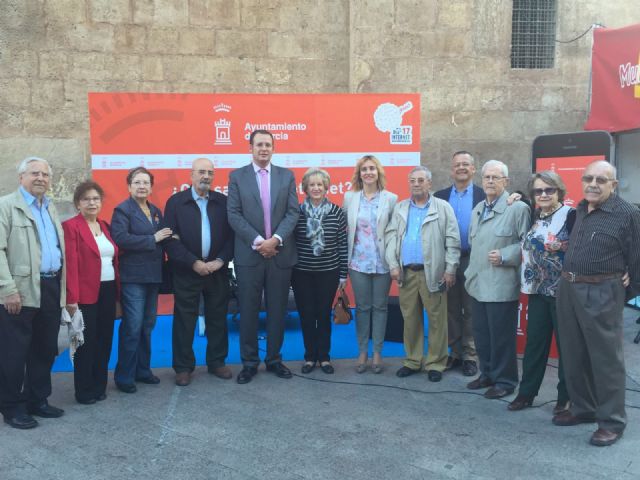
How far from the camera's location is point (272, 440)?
3504 millimetres

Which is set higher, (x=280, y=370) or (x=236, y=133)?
(x=236, y=133)

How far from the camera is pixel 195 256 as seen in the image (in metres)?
4.53

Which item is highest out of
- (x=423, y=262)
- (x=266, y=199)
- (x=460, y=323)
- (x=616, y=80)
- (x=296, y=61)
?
(x=296, y=61)

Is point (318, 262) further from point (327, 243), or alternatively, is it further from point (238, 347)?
point (238, 347)

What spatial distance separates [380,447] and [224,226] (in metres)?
2.15

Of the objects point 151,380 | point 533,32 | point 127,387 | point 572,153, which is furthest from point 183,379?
point 533,32

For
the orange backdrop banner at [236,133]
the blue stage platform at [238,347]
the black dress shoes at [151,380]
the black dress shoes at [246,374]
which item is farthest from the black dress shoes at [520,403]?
the orange backdrop banner at [236,133]

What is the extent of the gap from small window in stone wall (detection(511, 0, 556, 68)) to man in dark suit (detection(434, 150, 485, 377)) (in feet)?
14.9

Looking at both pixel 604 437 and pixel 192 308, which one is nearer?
pixel 604 437

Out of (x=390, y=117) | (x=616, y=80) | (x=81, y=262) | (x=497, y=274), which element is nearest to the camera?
(x=81, y=262)

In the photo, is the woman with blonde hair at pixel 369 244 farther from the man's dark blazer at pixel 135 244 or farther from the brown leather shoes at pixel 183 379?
the man's dark blazer at pixel 135 244

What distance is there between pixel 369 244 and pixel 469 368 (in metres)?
1.31

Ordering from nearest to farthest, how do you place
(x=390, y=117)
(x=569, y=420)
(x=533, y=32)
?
(x=569, y=420) → (x=390, y=117) → (x=533, y=32)

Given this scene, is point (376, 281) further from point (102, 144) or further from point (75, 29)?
point (75, 29)
